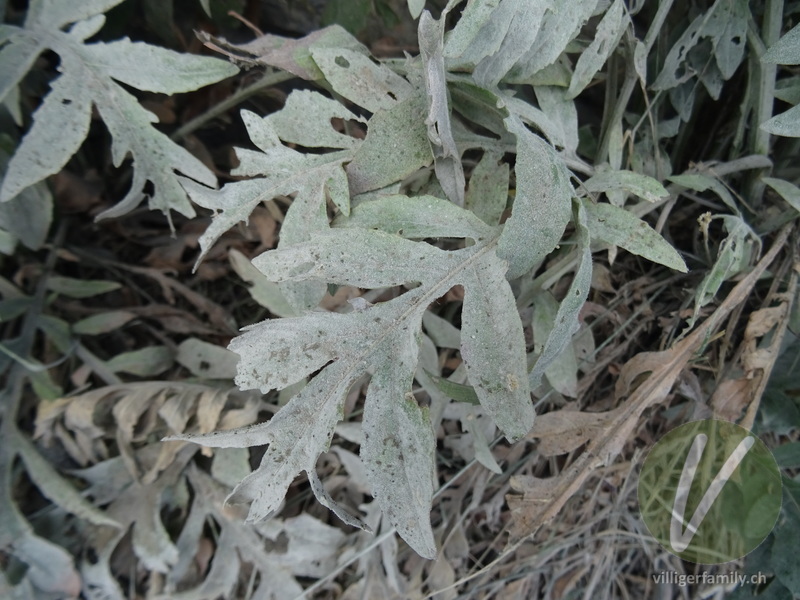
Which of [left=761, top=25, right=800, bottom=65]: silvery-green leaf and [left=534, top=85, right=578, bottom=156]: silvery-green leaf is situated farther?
[left=534, top=85, right=578, bottom=156]: silvery-green leaf

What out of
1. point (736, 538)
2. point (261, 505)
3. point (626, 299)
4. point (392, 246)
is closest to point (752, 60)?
point (626, 299)

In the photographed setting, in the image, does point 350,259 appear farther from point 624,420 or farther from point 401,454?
point 624,420

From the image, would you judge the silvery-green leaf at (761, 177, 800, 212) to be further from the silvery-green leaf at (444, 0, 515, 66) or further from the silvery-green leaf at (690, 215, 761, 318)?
the silvery-green leaf at (444, 0, 515, 66)

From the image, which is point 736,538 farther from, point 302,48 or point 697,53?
point 302,48

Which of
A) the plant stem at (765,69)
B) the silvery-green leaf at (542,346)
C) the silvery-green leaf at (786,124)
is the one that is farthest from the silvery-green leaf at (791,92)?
the silvery-green leaf at (542,346)

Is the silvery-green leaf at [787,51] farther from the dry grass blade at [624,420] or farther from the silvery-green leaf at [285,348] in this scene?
the silvery-green leaf at [285,348]

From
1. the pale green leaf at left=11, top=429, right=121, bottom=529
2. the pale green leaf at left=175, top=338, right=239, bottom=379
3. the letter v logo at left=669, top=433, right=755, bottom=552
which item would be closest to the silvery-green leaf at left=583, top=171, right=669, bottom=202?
the letter v logo at left=669, top=433, right=755, bottom=552
